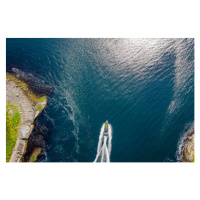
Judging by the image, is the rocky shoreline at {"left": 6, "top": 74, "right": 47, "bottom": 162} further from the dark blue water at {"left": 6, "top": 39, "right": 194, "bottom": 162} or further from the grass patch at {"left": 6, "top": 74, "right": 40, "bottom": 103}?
the dark blue water at {"left": 6, "top": 39, "right": 194, "bottom": 162}

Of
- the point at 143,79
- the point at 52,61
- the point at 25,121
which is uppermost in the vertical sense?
the point at 52,61

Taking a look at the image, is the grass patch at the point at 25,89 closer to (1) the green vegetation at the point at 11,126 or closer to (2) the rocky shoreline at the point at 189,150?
(1) the green vegetation at the point at 11,126

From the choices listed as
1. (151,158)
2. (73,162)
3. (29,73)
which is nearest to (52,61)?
(29,73)

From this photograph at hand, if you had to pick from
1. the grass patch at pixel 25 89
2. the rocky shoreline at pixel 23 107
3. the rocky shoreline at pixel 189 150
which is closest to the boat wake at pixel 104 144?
the rocky shoreline at pixel 23 107

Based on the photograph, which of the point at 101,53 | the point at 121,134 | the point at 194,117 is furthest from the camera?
the point at 101,53

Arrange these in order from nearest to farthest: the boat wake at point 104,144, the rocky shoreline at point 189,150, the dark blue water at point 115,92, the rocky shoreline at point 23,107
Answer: the boat wake at point 104,144, the rocky shoreline at point 189,150, the dark blue water at point 115,92, the rocky shoreline at point 23,107

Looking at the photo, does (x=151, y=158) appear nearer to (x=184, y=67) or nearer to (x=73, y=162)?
(x=73, y=162)

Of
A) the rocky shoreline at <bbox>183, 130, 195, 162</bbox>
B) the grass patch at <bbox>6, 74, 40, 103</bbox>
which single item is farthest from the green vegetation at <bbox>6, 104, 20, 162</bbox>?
the rocky shoreline at <bbox>183, 130, 195, 162</bbox>
